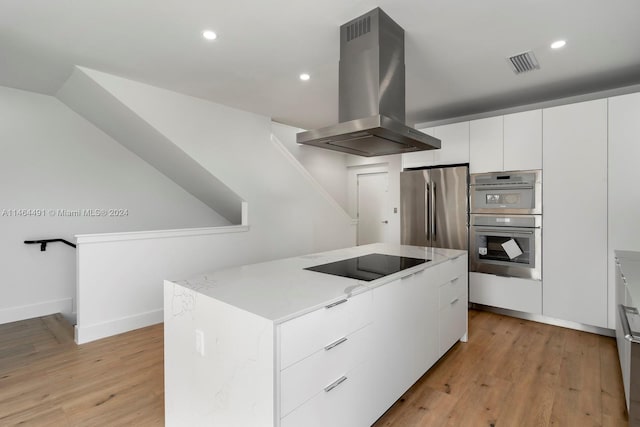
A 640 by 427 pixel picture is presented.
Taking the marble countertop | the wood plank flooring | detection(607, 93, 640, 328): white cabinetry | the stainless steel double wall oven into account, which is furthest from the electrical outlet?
detection(607, 93, 640, 328): white cabinetry

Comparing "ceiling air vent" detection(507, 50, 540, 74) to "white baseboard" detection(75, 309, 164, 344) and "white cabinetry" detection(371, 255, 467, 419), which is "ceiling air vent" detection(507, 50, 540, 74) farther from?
"white baseboard" detection(75, 309, 164, 344)

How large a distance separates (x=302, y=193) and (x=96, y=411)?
3377mm

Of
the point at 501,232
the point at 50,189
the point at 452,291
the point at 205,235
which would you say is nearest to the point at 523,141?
the point at 501,232

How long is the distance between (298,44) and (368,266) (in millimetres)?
1751

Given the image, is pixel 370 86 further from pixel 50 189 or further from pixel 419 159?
pixel 50 189

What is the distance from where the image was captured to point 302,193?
4738 mm

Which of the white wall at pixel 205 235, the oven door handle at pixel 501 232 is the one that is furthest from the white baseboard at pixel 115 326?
the oven door handle at pixel 501 232

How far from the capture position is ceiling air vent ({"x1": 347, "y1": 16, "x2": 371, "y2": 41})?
2035 millimetres

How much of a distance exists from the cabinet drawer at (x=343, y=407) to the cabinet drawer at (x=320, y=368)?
3 cm

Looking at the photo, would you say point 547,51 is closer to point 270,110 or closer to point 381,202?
point 270,110

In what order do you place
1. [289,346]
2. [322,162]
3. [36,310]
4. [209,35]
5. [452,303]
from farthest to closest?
[322,162] < [36,310] < [452,303] < [209,35] < [289,346]

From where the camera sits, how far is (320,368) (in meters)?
1.34

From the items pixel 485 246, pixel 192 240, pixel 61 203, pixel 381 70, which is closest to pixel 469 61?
pixel 381 70

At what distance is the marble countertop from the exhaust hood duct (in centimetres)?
89
